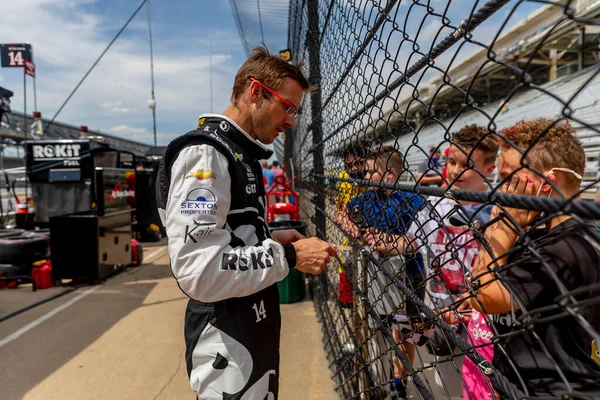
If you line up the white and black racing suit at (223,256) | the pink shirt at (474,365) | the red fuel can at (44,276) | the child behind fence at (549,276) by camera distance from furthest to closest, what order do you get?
the red fuel can at (44,276) → the pink shirt at (474,365) → the white and black racing suit at (223,256) → the child behind fence at (549,276)

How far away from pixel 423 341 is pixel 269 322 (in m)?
1.45

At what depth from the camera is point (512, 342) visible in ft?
3.82

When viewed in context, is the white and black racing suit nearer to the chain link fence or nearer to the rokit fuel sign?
the chain link fence

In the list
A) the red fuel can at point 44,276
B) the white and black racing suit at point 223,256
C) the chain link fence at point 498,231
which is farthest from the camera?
the red fuel can at point 44,276

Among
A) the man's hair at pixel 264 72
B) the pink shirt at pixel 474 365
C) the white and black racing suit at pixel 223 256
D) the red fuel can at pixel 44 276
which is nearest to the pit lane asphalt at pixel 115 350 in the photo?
the red fuel can at pixel 44 276

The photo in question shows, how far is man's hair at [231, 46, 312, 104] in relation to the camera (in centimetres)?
153

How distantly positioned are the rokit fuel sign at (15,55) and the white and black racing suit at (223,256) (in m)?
10.8

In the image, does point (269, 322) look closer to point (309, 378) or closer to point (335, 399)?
point (335, 399)

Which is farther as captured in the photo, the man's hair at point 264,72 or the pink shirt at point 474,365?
the pink shirt at point 474,365

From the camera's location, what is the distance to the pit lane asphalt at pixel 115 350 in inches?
114

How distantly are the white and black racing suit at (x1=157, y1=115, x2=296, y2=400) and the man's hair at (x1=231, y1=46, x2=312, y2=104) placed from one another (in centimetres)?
18

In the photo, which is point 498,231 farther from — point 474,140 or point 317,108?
point 317,108

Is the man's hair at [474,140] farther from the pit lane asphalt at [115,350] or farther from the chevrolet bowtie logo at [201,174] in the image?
the pit lane asphalt at [115,350]

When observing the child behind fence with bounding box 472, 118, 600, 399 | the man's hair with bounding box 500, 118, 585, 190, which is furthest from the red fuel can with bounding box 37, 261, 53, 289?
the man's hair with bounding box 500, 118, 585, 190
